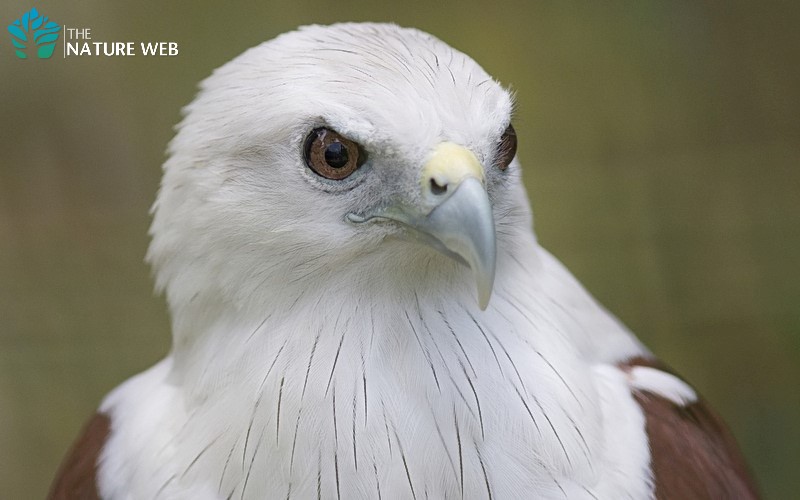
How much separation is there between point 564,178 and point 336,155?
76.0 inches

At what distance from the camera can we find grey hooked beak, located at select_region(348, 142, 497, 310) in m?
1.06

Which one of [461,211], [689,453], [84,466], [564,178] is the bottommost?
[84,466]

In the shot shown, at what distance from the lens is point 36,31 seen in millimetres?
2391


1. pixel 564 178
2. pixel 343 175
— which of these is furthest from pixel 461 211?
pixel 564 178

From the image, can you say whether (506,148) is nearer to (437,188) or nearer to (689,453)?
(437,188)

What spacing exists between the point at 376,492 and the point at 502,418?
0.19 meters

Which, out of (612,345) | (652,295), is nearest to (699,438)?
(612,345)

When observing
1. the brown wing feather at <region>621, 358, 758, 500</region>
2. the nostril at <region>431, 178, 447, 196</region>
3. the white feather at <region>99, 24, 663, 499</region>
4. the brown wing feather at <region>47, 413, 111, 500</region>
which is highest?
the nostril at <region>431, 178, 447, 196</region>

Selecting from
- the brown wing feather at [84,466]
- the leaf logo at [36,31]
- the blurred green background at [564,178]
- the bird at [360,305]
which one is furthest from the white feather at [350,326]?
the blurred green background at [564,178]

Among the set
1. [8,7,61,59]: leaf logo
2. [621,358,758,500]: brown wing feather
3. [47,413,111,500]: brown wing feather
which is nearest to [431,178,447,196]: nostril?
[621,358,758,500]: brown wing feather

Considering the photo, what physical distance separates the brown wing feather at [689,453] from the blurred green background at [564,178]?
134 cm

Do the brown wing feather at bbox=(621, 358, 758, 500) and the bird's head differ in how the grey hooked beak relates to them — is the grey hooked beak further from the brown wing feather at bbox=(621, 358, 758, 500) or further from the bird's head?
the brown wing feather at bbox=(621, 358, 758, 500)

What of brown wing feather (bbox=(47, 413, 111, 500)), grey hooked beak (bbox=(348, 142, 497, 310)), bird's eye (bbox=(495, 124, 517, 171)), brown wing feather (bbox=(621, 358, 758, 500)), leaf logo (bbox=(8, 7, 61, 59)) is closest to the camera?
grey hooked beak (bbox=(348, 142, 497, 310))

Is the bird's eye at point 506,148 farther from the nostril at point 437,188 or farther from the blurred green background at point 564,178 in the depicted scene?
the blurred green background at point 564,178
